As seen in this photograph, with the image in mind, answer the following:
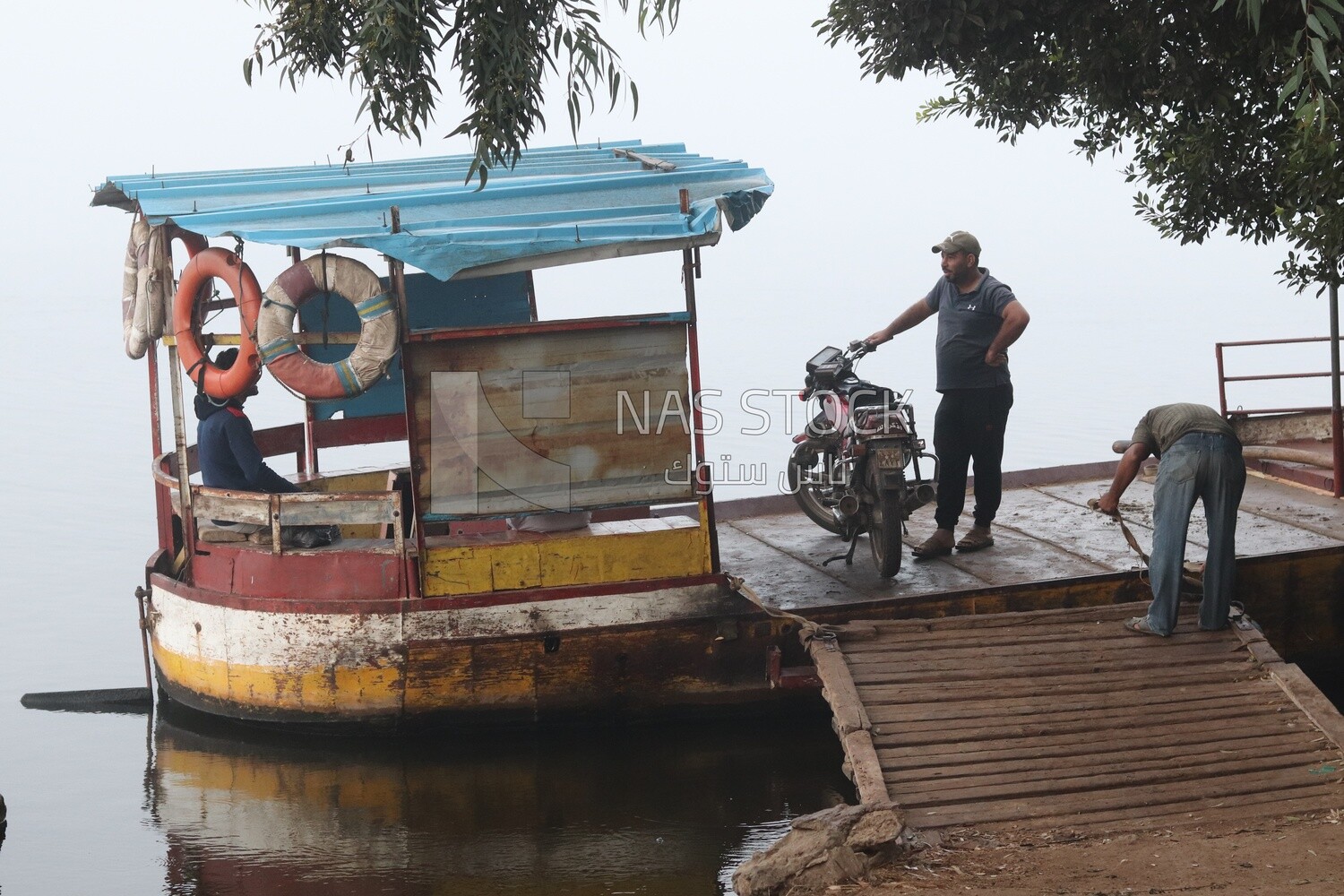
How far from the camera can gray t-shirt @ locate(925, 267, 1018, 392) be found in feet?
24.2

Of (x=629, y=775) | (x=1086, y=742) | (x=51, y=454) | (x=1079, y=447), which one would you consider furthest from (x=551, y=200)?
(x=51, y=454)

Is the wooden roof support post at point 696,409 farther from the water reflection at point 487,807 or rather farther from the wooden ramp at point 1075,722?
the water reflection at point 487,807

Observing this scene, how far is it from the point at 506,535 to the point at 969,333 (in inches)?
102

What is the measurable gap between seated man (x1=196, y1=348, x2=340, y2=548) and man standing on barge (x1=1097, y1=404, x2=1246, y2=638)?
3.87m

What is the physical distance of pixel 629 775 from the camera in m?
6.95

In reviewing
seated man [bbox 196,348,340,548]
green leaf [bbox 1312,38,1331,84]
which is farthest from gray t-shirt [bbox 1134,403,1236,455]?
seated man [bbox 196,348,340,548]

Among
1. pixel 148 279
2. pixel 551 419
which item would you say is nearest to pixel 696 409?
pixel 551 419

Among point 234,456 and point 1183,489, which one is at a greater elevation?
point 234,456

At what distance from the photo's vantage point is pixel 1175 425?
639 centimetres

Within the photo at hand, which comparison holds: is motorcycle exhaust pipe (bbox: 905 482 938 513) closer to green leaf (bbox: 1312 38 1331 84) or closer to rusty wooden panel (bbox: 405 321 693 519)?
rusty wooden panel (bbox: 405 321 693 519)

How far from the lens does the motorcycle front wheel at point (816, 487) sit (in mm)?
7871

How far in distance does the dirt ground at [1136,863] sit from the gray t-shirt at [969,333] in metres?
2.89

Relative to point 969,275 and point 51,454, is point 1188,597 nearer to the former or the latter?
point 969,275

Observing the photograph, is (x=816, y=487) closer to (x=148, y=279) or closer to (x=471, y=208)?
(x=471, y=208)
